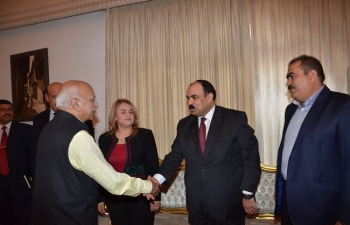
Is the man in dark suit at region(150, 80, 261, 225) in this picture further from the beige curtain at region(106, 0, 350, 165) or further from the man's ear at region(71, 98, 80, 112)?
the beige curtain at region(106, 0, 350, 165)

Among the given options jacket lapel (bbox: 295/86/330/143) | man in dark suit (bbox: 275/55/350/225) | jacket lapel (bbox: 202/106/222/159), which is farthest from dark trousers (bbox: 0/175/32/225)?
jacket lapel (bbox: 295/86/330/143)

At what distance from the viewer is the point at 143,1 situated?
490cm

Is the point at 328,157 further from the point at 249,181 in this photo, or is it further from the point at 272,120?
the point at 272,120

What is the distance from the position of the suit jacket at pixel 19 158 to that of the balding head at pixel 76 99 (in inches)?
85.5

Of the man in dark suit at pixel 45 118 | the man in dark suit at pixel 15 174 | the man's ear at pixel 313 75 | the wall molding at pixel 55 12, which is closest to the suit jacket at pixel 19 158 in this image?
the man in dark suit at pixel 15 174

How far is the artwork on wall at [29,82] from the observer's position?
18.9 feet

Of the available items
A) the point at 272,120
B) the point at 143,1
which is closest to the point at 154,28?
the point at 143,1

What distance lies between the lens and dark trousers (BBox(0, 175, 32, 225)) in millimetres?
4008

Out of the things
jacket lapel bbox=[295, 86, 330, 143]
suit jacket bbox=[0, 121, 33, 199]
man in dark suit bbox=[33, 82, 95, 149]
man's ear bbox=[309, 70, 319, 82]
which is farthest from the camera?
suit jacket bbox=[0, 121, 33, 199]

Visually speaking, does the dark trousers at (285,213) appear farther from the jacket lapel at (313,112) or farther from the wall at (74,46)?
the wall at (74,46)

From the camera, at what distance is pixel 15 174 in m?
3.96

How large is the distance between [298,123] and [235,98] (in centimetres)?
200

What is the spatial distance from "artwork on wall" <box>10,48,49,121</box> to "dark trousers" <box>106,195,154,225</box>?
11.0 feet

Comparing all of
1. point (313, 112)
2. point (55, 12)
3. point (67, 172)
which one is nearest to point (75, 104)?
point (67, 172)
